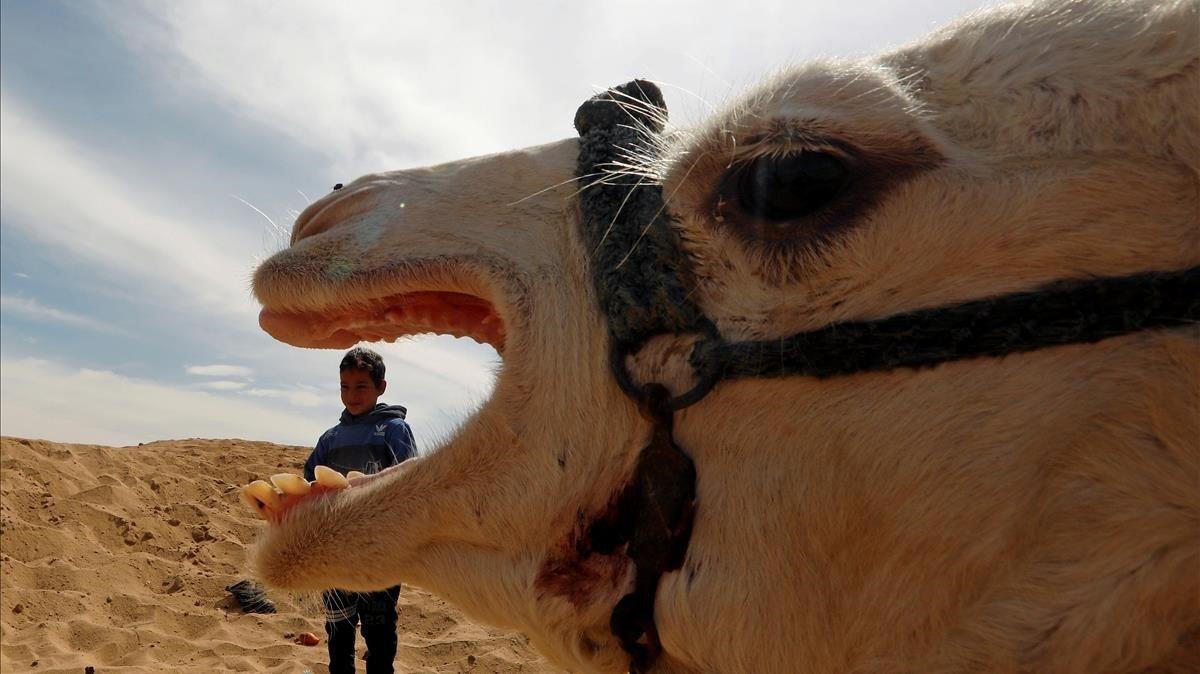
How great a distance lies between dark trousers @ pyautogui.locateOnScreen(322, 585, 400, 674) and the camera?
482 cm

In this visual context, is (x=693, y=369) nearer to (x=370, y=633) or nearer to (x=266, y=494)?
(x=266, y=494)

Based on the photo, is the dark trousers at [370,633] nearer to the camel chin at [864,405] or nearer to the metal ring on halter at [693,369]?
the camel chin at [864,405]

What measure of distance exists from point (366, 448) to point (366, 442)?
3 cm

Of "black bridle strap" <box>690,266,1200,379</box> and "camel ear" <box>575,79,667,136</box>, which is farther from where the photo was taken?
"camel ear" <box>575,79,667,136</box>

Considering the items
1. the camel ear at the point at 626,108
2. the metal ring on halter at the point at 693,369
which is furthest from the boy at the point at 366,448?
the metal ring on halter at the point at 693,369

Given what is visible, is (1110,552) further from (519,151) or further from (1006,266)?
(519,151)

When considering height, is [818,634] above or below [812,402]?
below

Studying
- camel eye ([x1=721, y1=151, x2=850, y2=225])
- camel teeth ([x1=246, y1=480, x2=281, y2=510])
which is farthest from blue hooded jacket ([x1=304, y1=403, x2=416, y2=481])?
camel eye ([x1=721, y1=151, x2=850, y2=225])

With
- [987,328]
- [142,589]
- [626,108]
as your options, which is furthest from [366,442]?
[142,589]

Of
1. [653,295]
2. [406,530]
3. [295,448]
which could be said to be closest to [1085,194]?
[653,295]

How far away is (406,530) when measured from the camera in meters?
1.70

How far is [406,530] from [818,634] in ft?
2.59

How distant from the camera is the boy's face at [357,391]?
489 centimetres

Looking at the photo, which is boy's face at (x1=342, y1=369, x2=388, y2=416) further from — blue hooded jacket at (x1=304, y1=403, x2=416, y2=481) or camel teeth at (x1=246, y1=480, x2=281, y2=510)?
camel teeth at (x1=246, y1=480, x2=281, y2=510)
